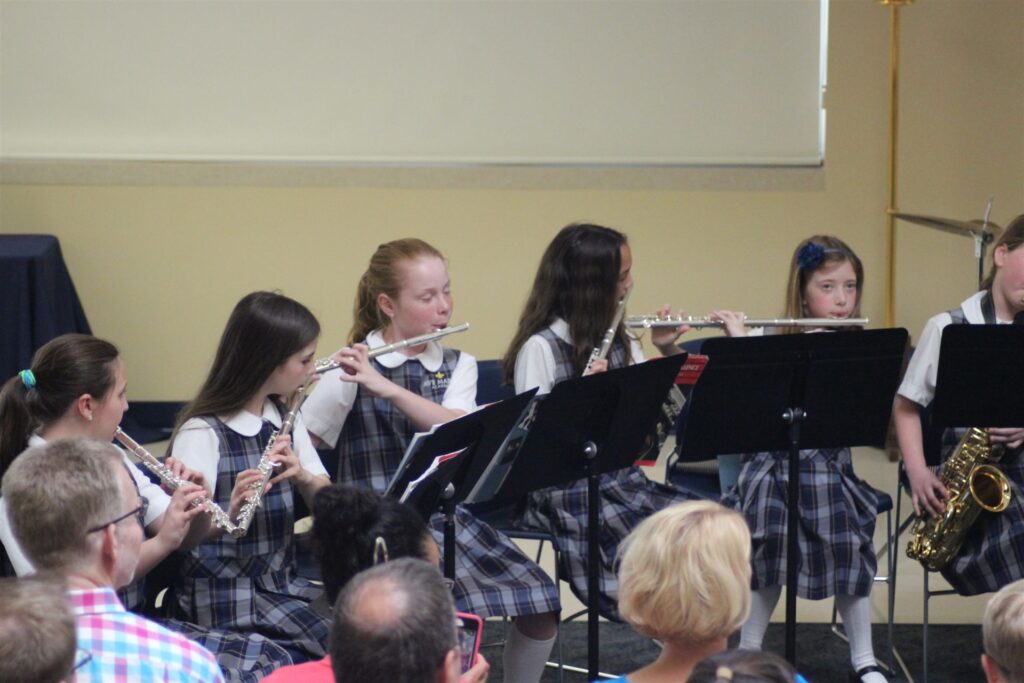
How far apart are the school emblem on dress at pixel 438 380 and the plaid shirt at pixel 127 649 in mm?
1444

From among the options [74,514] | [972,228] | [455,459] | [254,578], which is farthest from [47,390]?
[972,228]

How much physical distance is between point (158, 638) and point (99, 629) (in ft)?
0.28

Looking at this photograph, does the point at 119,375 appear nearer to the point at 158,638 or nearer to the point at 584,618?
the point at 158,638

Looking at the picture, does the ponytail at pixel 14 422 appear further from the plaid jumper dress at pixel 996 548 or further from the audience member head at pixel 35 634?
the plaid jumper dress at pixel 996 548

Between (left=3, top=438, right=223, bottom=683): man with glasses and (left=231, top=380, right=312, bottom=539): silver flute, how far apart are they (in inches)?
23.8

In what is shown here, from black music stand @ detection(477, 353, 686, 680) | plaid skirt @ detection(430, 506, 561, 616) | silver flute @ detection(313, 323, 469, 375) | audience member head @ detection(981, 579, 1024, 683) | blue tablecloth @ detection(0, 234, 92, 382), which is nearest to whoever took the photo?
audience member head @ detection(981, 579, 1024, 683)

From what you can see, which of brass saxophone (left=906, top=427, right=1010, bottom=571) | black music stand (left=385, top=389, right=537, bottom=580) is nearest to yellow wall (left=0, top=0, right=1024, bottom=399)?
brass saxophone (left=906, top=427, right=1010, bottom=571)

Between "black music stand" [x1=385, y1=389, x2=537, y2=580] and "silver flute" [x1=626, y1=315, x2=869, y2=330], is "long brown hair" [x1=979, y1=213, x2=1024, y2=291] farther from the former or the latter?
"black music stand" [x1=385, y1=389, x2=537, y2=580]

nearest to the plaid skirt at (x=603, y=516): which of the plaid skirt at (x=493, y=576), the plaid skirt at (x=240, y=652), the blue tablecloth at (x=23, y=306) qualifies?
the plaid skirt at (x=493, y=576)

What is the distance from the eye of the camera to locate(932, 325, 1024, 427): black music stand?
3.03 metres

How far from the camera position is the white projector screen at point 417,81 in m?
6.11

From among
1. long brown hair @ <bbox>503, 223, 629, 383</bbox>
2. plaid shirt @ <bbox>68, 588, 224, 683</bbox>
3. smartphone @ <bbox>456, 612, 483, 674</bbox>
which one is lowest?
smartphone @ <bbox>456, 612, 483, 674</bbox>

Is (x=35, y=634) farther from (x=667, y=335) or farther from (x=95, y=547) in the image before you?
(x=667, y=335)

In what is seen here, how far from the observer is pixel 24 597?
164 cm
